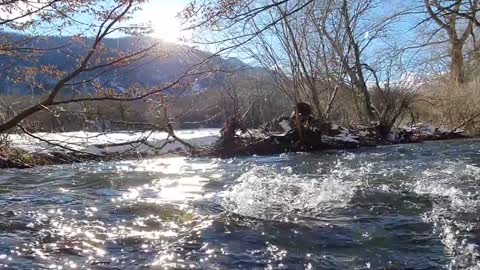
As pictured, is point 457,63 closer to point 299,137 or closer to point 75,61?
point 299,137

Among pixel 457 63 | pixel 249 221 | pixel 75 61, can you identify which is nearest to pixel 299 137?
pixel 75 61

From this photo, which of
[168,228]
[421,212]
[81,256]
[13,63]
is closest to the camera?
[81,256]

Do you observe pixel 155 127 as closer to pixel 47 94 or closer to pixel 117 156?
pixel 117 156

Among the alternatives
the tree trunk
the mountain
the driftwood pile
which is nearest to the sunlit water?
the mountain

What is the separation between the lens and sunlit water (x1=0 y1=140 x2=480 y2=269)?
3.42 metres

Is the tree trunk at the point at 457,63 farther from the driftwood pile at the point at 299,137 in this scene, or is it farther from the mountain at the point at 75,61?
the mountain at the point at 75,61

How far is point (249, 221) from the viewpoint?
4.51 m

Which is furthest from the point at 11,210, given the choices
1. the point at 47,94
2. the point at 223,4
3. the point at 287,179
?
the point at 287,179

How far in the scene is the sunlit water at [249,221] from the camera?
3.42 metres

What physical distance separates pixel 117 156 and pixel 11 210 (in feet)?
6.22

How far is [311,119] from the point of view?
14875 millimetres

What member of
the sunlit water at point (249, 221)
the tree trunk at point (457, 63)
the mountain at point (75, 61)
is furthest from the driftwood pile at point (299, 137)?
the mountain at point (75, 61)

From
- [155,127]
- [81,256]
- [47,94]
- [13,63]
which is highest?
[13,63]

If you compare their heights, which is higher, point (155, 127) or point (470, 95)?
point (470, 95)
